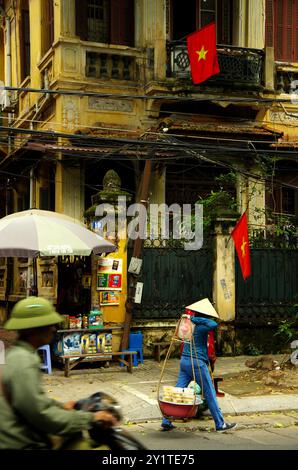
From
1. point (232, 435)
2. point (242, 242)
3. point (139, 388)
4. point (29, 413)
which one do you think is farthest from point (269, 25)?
point (29, 413)

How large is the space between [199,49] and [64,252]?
5701 mm

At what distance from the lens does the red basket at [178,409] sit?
794 cm

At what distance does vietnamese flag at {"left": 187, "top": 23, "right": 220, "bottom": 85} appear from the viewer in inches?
544

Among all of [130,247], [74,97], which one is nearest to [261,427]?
[130,247]

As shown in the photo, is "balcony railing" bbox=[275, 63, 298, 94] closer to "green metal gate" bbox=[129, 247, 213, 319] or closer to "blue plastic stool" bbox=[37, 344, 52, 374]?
"green metal gate" bbox=[129, 247, 213, 319]

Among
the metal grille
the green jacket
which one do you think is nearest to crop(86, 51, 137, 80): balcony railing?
the metal grille

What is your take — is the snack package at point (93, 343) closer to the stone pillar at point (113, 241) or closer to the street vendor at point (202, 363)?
the stone pillar at point (113, 241)

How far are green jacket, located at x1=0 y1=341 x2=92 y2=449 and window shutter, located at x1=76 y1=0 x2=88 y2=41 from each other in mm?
13458

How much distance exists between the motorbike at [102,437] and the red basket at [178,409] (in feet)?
13.0

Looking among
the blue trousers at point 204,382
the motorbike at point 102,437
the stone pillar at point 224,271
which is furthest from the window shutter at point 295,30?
the motorbike at point 102,437

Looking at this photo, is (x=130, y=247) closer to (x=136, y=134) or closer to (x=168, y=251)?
(x=168, y=251)

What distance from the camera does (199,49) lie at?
14.2 metres

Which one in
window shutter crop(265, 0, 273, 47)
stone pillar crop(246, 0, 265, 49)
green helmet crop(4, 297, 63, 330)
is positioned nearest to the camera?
green helmet crop(4, 297, 63, 330)

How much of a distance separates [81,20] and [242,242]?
695 cm
